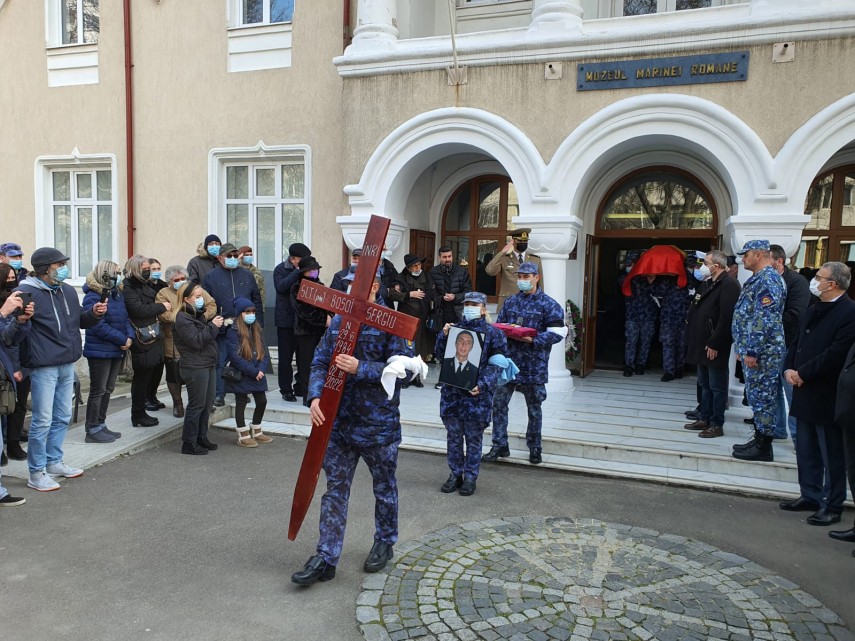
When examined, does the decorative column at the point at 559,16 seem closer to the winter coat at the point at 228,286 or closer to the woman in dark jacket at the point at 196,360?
the winter coat at the point at 228,286

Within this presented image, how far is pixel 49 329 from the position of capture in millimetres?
5273

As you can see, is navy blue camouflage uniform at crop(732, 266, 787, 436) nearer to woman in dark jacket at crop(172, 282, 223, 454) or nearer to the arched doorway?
the arched doorway

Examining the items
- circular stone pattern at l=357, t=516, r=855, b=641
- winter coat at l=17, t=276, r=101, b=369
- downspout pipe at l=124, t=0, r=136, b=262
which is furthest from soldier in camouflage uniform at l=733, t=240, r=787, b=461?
downspout pipe at l=124, t=0, r=136, b=262

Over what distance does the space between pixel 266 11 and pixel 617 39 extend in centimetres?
579

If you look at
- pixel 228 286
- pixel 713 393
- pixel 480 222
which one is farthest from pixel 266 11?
pixel 713 393

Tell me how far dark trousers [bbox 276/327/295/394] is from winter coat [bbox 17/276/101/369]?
292 centimetres

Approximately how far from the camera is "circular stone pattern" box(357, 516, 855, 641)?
136 inches

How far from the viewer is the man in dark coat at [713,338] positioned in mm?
6566

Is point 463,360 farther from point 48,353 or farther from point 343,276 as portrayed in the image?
point 48,353

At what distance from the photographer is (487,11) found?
9898mm

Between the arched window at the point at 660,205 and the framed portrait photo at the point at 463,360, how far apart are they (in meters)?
5.55

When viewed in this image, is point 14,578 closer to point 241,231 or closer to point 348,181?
point 348,181

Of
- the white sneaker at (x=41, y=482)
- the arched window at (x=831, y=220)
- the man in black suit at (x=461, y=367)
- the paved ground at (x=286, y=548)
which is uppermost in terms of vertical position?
the arched window at (x=831, y=220)

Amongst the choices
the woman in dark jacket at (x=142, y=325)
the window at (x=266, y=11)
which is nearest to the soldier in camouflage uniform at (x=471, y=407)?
the woman in dark jacket at (x=142, y=325)
